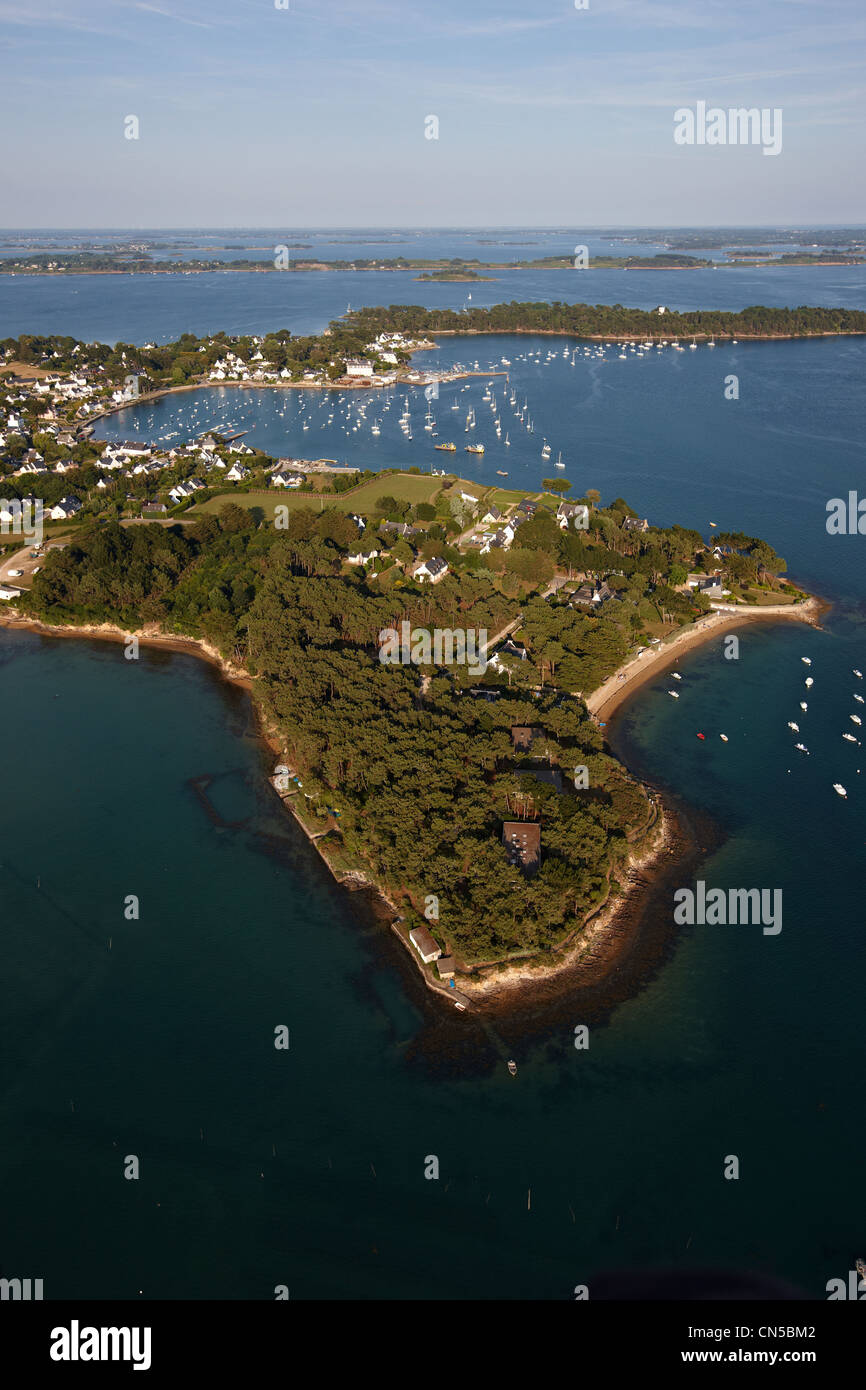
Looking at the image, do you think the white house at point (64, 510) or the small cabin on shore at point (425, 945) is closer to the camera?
the small cabin on shore at point (425, 945)

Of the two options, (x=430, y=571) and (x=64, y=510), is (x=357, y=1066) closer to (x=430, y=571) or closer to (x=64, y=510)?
(x=430, y=571)

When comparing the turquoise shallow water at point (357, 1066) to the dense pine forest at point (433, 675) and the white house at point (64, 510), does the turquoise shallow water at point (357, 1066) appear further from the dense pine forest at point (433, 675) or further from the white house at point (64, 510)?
the white house at point (64, 510)

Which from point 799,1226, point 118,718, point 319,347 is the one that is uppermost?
point 319,347

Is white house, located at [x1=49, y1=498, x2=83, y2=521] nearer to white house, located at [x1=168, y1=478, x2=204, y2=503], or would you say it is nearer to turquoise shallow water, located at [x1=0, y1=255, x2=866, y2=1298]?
white house, located at [x1=168, y1=478, x2=204, y2=503]

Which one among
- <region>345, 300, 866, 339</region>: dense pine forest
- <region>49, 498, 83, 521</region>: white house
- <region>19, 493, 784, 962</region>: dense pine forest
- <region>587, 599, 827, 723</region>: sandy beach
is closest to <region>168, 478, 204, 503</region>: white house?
<region>49, 498, 83, 521</region>: white house

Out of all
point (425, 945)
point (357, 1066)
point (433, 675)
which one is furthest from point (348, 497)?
point (357, 1066)

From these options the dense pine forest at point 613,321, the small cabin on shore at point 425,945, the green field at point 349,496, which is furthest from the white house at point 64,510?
the dense pine forest at point 613,321

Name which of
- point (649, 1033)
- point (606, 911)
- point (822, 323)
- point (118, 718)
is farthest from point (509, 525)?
point (822, 323)
